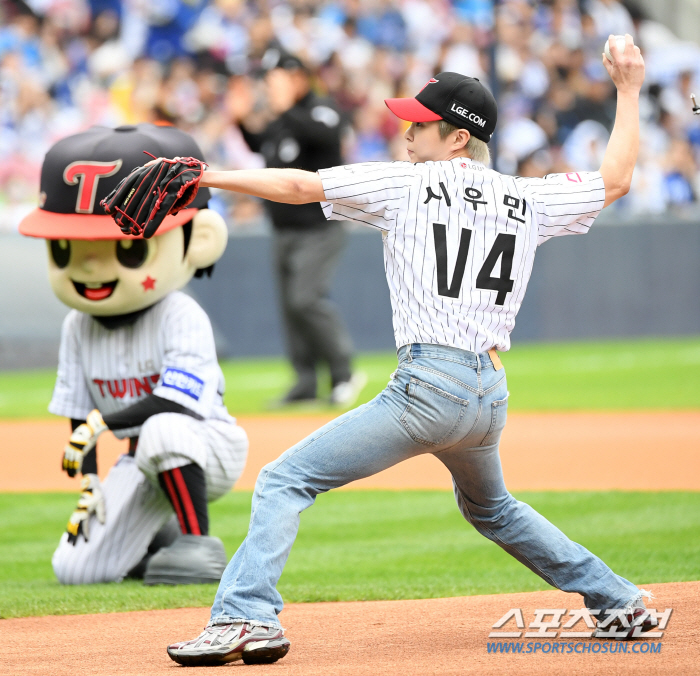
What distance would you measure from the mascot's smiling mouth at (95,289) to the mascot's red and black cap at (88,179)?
8.7 inches

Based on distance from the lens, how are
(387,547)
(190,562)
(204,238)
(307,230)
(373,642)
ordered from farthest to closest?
1. (307,230)
2. (387,547)
3. (204,238)
4. (190,562)
5. (373,642)

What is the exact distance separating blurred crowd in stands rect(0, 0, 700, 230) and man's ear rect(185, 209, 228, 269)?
1097 cm

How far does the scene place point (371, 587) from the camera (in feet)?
15.0

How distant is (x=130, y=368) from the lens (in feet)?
16.0

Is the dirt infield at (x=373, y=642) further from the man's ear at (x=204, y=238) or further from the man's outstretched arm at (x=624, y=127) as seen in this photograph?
the man's ear at (x=204, y=238)

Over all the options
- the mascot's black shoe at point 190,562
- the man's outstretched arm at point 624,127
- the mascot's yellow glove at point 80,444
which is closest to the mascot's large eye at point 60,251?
the mascot's yellow glove at point 80,444

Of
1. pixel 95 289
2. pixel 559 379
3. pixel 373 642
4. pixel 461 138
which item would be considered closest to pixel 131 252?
pixel 95 289

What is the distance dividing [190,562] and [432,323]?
1.78 m

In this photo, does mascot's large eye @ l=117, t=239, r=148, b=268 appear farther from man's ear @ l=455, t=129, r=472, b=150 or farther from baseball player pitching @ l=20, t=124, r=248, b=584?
man's ear @ l=455, t=129, r=472, b=150

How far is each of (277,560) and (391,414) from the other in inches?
20.0

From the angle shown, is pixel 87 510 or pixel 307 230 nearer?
pixel 87 510

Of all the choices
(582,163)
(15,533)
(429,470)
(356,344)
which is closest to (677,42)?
(582,163)

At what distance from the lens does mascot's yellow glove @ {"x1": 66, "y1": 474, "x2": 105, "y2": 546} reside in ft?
15.6

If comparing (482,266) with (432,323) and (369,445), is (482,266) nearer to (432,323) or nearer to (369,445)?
(432,323)
